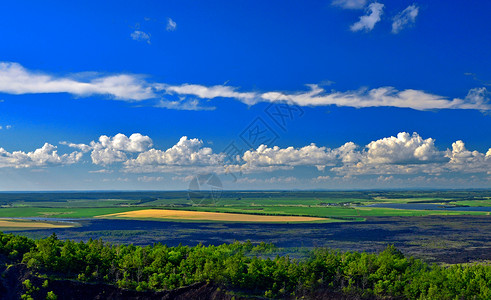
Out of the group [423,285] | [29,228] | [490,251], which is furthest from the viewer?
[29,228]

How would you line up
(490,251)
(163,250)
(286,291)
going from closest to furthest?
(286,291) < (163,250) < (490,251)

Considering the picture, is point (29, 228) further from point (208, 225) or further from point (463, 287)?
point (463, 287)

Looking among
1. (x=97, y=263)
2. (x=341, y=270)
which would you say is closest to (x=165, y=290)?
(x=97, y=263)

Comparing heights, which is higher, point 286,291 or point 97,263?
point 97,263

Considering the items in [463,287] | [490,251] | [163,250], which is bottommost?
[490,251]

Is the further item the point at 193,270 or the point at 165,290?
the point at 193,270

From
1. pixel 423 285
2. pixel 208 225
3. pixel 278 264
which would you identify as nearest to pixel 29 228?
pixel 208 225
